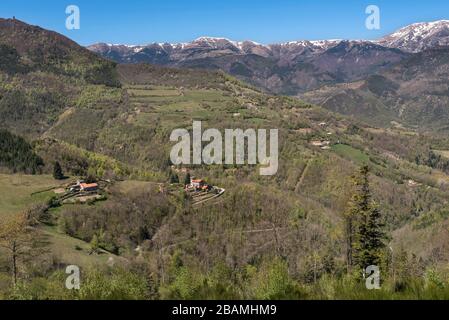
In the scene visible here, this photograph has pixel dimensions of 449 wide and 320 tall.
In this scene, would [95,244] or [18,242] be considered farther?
[95,244]

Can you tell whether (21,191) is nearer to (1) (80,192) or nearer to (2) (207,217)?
(1) (80,192)

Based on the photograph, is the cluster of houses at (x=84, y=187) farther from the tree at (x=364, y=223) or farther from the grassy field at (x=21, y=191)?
the tree at (x=364, y=223)

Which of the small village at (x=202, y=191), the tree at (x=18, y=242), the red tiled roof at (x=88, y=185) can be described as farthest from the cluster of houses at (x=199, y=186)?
the tree at (x=18, y=242)

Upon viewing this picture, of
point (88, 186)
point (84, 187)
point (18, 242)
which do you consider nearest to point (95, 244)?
point (18, 242)

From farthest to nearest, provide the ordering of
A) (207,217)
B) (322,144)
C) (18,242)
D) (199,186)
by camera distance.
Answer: (322,144) < (199,186) < (207,217) < (18,242)

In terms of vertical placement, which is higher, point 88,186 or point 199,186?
point 88,186
